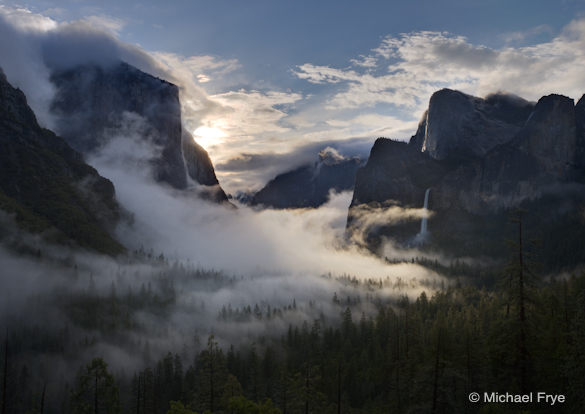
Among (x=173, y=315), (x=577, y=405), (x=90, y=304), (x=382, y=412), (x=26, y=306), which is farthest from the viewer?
(x=173, y=315)

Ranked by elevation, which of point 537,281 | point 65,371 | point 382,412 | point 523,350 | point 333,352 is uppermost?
point 537,281

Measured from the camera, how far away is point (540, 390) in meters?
34.2

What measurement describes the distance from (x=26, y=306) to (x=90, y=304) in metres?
23.4

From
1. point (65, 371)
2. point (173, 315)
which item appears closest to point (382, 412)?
point (65, 371)

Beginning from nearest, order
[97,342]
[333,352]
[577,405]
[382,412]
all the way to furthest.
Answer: [577,405] < [382,412] < [333,352] < [97,342]

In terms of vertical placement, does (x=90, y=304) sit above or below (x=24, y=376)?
above

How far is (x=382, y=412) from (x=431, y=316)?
9890cm

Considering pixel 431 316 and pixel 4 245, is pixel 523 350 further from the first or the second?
pixel 4 245

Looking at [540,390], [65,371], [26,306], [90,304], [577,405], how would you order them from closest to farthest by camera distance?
[577,405]
[540,390]
[65,371]
[26,306]
[90,304]

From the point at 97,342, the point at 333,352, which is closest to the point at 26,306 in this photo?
the point at 97,342

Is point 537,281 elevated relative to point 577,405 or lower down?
elevated

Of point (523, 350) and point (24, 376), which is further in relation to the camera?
point (24, 376)

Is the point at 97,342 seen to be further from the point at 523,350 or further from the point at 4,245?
the point at 523,350

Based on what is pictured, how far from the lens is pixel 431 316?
15425 cm
